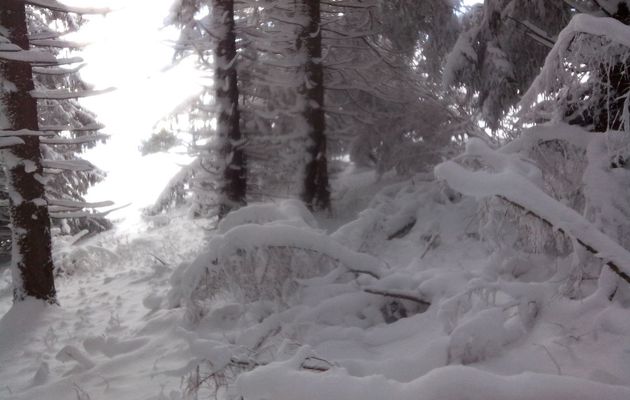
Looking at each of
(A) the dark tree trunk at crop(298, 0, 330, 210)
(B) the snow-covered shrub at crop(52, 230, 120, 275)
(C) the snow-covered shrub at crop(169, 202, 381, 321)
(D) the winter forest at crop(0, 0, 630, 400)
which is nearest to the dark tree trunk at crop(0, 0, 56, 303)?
(D) the winter forest at crop(0, 0, 630, 400)

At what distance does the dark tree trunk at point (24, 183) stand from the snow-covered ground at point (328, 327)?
466 mm

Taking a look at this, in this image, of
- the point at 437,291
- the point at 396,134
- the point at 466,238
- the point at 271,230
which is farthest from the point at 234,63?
the point at 437,291

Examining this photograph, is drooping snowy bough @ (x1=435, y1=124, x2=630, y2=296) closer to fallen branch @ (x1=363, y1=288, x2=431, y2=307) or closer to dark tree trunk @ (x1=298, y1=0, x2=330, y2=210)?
fallen branch @ (x1=363, y1=288, x2=431, y2=307)

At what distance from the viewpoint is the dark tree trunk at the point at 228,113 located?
1144 centimetres

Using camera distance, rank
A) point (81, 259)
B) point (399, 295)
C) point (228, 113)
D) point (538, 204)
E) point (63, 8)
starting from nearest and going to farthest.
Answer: point (538, 204) < point (399, 295) < point (63, 8) < point (81, 259) < point (228, 113)

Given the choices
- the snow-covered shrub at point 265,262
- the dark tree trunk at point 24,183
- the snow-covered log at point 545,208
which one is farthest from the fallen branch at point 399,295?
the dark tree trunk at point 24,183

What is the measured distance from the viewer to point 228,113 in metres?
11.8

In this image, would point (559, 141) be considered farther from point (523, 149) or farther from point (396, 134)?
point (396, 134)

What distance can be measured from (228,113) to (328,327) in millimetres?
8265

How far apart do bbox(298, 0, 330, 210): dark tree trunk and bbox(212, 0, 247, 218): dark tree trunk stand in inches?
62.3

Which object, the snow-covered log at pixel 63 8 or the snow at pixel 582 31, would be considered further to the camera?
the snow-covered log at pixel 63 8

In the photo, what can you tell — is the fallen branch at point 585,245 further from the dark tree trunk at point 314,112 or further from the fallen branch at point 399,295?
the dark tree trunk at point 314,112

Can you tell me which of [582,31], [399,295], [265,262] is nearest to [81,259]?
[265,262]

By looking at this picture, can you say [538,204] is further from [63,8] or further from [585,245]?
[63,8]
